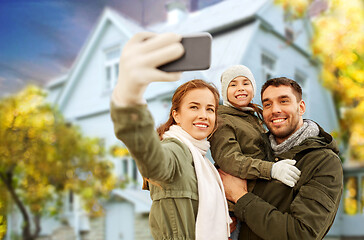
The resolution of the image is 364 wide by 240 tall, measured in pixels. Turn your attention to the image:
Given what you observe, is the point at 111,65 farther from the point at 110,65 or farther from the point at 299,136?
the point at 299,136

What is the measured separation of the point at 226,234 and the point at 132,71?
71 cm

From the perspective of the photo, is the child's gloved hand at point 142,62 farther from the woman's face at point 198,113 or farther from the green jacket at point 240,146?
the green jacket at point 240,146

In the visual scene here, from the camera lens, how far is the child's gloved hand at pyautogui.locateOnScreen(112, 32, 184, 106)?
1.06m

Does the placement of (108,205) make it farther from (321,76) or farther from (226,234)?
(226,234)

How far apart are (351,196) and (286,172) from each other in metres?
8.12

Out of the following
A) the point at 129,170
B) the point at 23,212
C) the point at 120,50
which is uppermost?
the point at 120,50

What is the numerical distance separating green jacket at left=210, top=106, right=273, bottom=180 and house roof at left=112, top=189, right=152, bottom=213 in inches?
215

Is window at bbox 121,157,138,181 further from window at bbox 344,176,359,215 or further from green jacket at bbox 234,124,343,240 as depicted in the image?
→ green jacket at bbox 234,124,343,240

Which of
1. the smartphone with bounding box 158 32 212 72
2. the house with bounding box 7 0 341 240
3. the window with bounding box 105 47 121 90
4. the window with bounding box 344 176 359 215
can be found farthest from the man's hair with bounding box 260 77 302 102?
the window with bounding box 344 176 359 215

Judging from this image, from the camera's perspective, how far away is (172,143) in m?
1.45

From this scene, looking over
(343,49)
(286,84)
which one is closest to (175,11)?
(343,49)

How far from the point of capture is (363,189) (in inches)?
351

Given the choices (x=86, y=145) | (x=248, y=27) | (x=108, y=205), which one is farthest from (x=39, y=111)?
(x=248, y=27)

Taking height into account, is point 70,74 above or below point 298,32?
below
